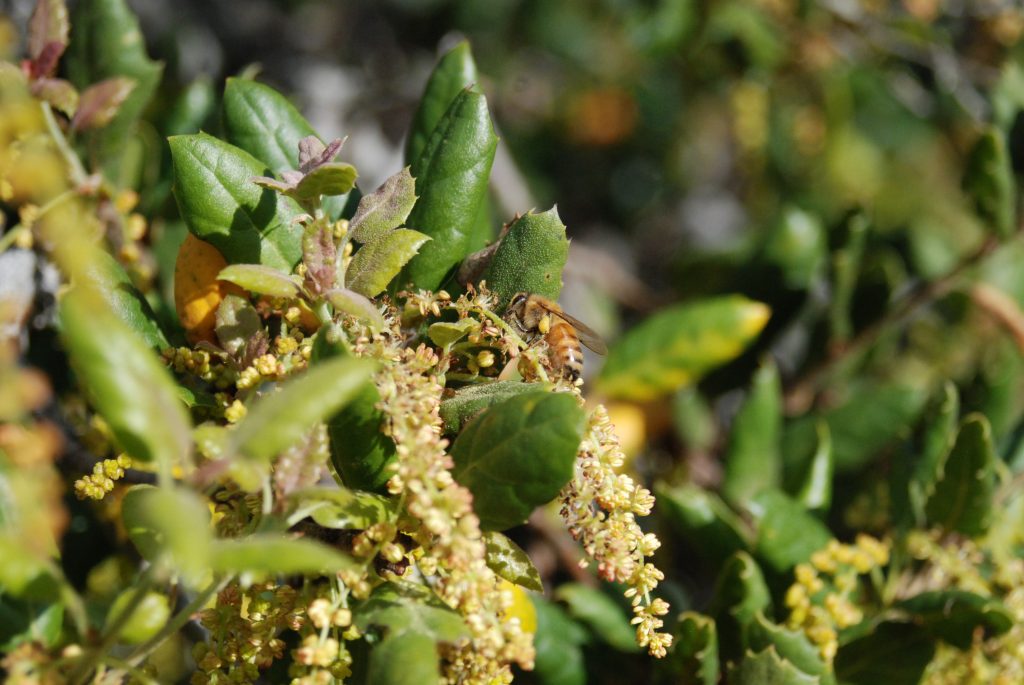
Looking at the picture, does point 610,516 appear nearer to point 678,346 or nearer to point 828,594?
point 828,594

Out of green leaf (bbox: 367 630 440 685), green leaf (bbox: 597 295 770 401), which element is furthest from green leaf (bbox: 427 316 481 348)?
green leaf (bbox: 597 295 770 401)

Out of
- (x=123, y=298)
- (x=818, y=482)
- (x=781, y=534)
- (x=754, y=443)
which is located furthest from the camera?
(x=754, y=443)

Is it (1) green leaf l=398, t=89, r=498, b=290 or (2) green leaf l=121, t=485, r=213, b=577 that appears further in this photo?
(1) green leaf l=398, t=89, r=498, b=290

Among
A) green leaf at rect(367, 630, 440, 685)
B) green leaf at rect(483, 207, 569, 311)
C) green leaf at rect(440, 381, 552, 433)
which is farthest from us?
green leaf at rect(483, 207, 569, 311)

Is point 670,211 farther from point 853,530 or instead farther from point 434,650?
point 434,650

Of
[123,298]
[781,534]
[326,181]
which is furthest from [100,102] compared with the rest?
[781,534]

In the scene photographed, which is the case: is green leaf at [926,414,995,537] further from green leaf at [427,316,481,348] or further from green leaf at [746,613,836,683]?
green leaf at [427,316,481,348]

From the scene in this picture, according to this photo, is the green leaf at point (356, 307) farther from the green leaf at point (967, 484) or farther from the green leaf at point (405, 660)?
the green leaf at point (967, 484)
